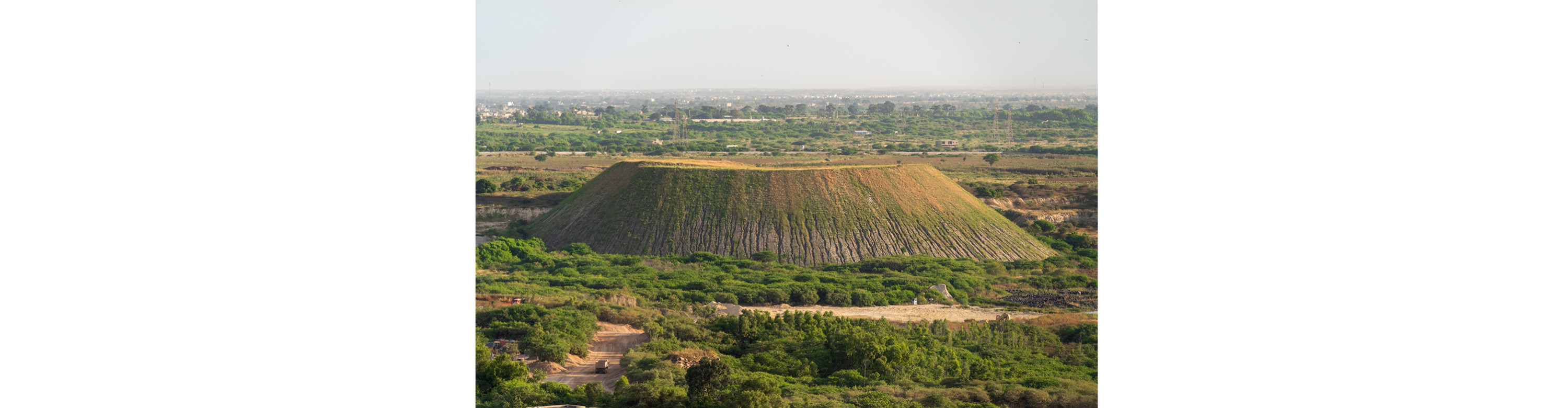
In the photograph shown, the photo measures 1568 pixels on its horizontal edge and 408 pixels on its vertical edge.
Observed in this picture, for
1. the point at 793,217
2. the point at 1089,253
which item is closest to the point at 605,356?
the point at 793,217

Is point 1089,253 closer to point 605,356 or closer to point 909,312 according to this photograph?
point 909,312

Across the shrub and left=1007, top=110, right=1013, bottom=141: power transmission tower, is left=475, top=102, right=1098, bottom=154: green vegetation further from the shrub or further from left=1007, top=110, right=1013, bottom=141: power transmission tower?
the shrub

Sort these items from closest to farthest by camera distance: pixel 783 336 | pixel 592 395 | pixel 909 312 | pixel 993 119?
1. pixel 592 395
2. pixel 783 336
3. pixel 909 312
4. pixel 993 119

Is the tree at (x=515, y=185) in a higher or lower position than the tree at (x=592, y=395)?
higher

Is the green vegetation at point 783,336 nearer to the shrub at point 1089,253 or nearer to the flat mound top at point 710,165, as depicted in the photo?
the shrub at point 1089,253

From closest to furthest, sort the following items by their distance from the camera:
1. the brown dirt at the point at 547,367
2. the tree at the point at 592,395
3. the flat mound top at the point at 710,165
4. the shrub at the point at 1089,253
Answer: the tree at the point at 592,395 < the brown dirt at the point at 547,367 < the shrub at the point at 1089,253 < the flat mound top at the point at 710,165

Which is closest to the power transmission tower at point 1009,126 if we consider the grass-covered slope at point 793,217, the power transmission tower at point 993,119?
the power transmission tower at point 993,119

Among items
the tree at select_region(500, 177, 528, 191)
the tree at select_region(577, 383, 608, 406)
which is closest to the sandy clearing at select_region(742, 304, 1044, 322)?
the tree at select_region(577, 383, 608, 406)
